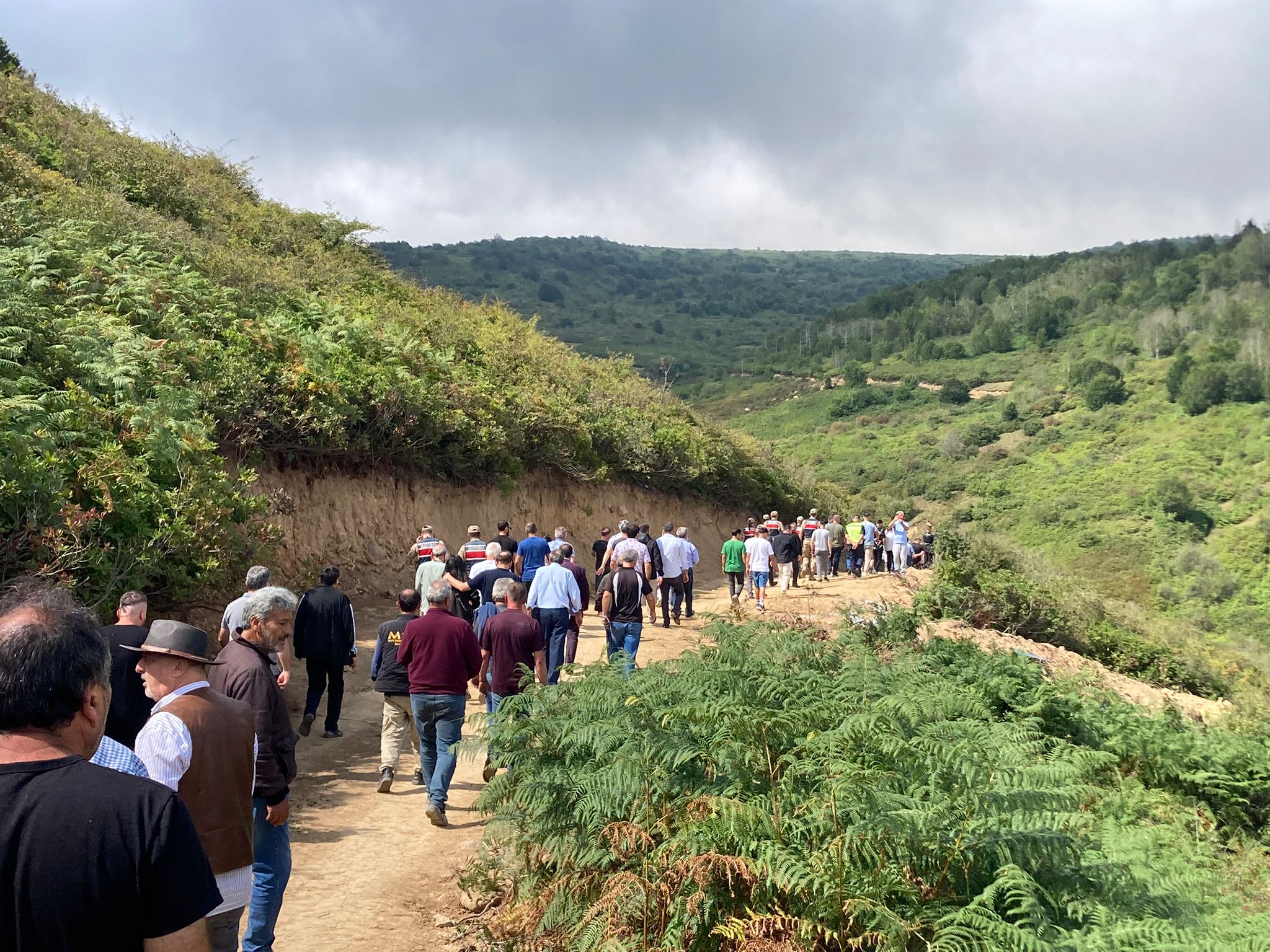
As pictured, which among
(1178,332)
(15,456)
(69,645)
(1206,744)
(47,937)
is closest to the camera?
(47,937)

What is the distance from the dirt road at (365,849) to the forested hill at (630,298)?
89.2 meters

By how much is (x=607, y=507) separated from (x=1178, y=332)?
85330 mm

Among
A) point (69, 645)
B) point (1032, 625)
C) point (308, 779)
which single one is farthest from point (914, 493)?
point (69, 645)

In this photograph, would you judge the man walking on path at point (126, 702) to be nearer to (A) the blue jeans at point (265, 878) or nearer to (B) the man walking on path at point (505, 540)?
(A) the blue jeans at point (265, 878)

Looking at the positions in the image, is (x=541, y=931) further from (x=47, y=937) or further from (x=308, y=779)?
(x=308, y=779)

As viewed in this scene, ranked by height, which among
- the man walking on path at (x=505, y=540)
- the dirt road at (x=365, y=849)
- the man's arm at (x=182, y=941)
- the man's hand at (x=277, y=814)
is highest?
the man walking on path at (x=505, y=540)

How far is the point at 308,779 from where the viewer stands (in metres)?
8.17

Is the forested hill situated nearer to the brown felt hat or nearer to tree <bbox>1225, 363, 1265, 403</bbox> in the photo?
tree <bbox>1225, 363, 1265, 403</bbox>

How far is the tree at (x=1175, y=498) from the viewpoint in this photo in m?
60.1

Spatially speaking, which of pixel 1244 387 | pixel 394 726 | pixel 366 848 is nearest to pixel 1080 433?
pixel 1244 387

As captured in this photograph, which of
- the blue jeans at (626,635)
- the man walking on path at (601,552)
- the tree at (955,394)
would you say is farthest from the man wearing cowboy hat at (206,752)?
the tree at (955,394)

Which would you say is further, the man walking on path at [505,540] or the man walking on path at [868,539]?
the man walking on path at [868,539]

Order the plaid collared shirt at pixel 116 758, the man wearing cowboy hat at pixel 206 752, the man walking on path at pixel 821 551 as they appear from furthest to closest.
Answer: the man walking on path at pixel 821 551 → the man wearing cowboy hat at pixel 206 752 → the plaid collared shirt at pixel 116 758

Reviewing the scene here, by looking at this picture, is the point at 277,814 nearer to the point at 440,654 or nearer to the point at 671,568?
the point at 440,654
